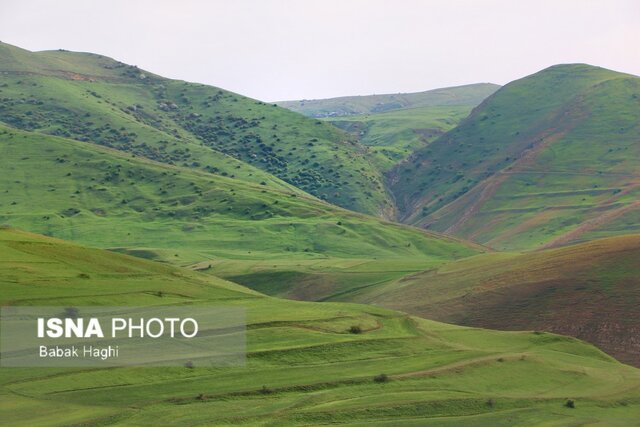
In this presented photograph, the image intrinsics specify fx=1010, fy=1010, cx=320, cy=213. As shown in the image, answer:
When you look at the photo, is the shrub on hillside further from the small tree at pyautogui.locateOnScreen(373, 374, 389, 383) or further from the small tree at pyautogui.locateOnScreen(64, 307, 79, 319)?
the small tree at pyautogui.locateOnScreen(64, 307, 79, 319)

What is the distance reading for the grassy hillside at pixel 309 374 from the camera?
68.0m

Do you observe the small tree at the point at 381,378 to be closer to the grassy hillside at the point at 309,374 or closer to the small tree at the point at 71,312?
the grassy hillside at the point at 309,374

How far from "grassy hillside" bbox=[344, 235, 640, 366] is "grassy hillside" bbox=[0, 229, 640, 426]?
16.0 metres

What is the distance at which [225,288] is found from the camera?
116000mm

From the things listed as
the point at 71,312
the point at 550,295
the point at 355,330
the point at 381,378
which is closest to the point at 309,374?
the point at 381,378

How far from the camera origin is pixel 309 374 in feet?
257

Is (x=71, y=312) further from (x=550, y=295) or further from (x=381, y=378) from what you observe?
(x=550, y=295)

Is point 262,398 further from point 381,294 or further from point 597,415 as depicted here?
point 381,294

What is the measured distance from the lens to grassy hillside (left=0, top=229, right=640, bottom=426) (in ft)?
223

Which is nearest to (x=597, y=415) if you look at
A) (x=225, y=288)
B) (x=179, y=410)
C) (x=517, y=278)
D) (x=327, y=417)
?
(x=327, y=417)

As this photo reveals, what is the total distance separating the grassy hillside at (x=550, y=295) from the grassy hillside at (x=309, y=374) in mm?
16028

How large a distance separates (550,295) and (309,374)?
59070mm

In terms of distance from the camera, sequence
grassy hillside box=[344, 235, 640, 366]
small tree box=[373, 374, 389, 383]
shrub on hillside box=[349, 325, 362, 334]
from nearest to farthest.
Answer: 1. small tree box=[373, 374, 389, 383]
2. shrub on hillside box=[349, 325, 362, 334]
3. grassy hillside box=[344, 235, 640, 366]

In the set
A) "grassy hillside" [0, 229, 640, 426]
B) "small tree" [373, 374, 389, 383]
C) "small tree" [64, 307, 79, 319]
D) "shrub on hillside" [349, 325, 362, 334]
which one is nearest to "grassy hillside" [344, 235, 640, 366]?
"grassy hillside" [0, 229, 640, 426]
